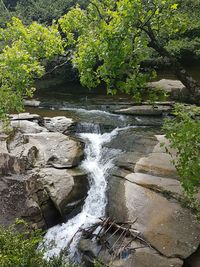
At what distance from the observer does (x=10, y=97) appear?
9227mm

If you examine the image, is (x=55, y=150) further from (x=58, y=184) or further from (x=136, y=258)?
(x=136, y=258)

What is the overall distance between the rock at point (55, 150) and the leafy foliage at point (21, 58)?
2.95 metres

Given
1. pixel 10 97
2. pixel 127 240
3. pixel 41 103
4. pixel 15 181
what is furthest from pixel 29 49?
pixel 41 103

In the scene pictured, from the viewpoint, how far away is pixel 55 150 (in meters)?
12.4

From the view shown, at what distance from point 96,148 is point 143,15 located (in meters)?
6.49

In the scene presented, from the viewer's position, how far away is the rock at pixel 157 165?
10.8 meters

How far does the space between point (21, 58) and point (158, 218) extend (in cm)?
570

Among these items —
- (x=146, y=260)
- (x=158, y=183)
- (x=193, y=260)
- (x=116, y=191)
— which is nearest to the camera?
(x=146, y=260)

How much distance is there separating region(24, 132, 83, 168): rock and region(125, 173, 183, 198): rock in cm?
236

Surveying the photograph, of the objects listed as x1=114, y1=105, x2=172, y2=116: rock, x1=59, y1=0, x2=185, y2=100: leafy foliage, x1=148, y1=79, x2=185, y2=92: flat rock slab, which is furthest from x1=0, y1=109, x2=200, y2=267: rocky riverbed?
x1=148, y1=79, x2=185, y2=92: flat rock slab

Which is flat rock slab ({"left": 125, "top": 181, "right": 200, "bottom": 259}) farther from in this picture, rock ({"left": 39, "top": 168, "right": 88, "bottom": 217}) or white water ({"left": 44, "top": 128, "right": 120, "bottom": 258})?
rock ({"left": 39, "top": 168, "right": 88, "bottom": 217})

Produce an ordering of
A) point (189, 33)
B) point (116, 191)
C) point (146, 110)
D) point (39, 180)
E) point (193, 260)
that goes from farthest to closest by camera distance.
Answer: point (189, 33)
point (146, 110)
point (39, 180)
point (116, 191)
point (193, 260)

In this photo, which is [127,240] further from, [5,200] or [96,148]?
[96,148]

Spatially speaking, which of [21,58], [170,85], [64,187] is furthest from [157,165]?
[170,85]
